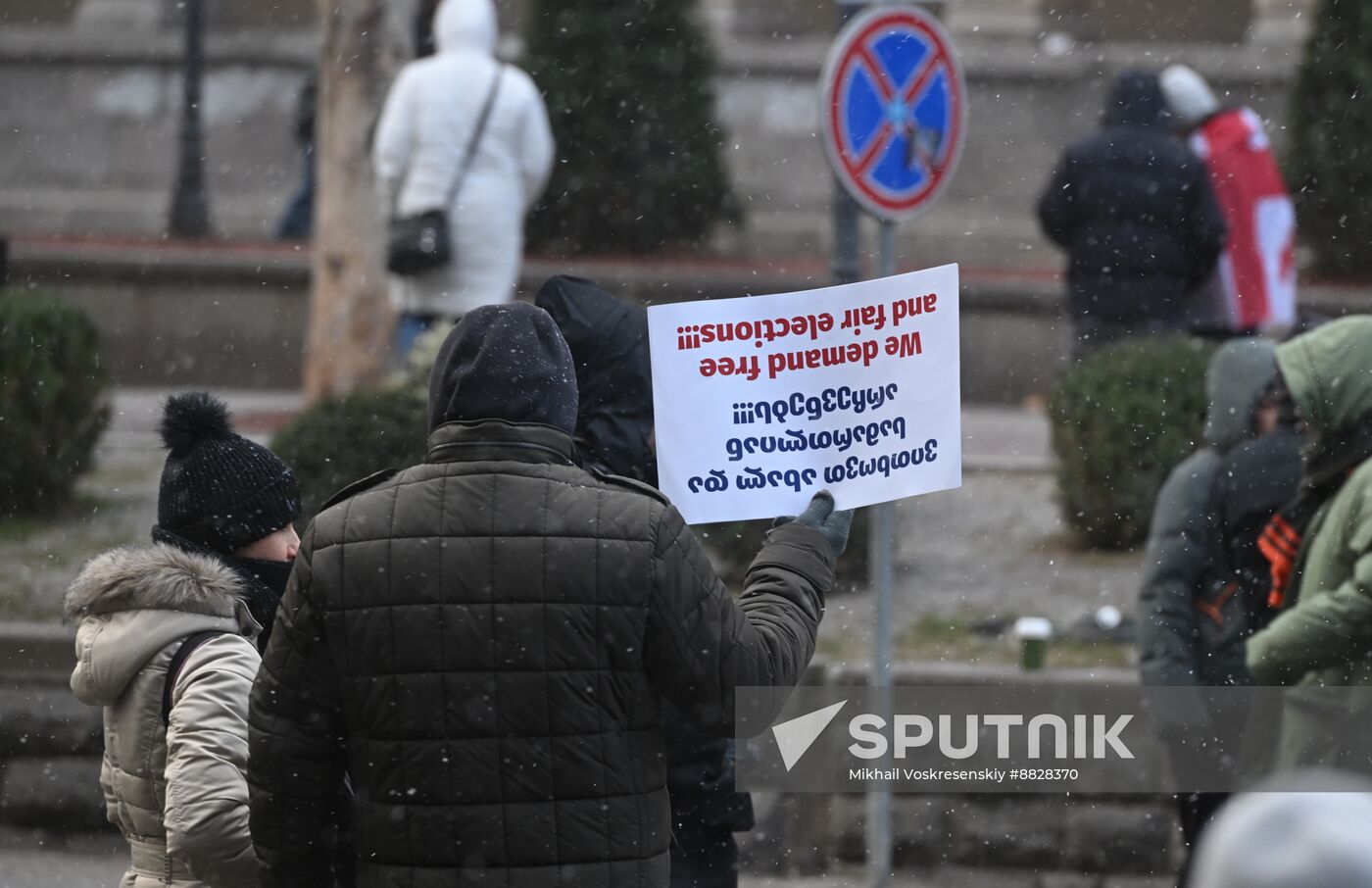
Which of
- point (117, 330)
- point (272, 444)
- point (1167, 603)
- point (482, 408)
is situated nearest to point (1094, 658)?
point (1167, 603)

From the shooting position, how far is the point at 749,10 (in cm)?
1803

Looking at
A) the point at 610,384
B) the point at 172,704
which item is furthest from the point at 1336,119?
the point at 172,704

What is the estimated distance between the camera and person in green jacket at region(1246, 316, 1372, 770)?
4.23 m

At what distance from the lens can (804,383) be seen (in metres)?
3.59

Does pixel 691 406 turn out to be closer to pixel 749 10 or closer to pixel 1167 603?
pixel 1167 603

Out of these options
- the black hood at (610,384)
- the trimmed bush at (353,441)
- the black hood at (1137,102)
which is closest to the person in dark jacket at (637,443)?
the black hood at (610,384)

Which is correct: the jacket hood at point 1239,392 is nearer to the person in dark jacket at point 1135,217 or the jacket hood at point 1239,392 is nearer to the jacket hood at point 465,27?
the person in dark jacket at point 1135,217

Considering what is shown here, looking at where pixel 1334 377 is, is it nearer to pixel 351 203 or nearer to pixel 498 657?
pixel 498 657

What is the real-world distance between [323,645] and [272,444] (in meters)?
4.12

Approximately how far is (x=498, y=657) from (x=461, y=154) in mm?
5995

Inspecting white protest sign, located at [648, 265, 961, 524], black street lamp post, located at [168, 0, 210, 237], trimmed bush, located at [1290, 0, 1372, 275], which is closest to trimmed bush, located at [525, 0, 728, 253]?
black street lamp post, located at [168, 0, 210, 237]

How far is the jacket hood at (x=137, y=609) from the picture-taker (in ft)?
10.6

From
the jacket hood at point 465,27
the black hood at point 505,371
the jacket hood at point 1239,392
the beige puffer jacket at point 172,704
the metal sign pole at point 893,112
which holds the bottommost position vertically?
the beige puffer jacket at point 172,704

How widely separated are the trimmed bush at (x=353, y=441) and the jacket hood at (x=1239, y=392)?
2.81 meters
